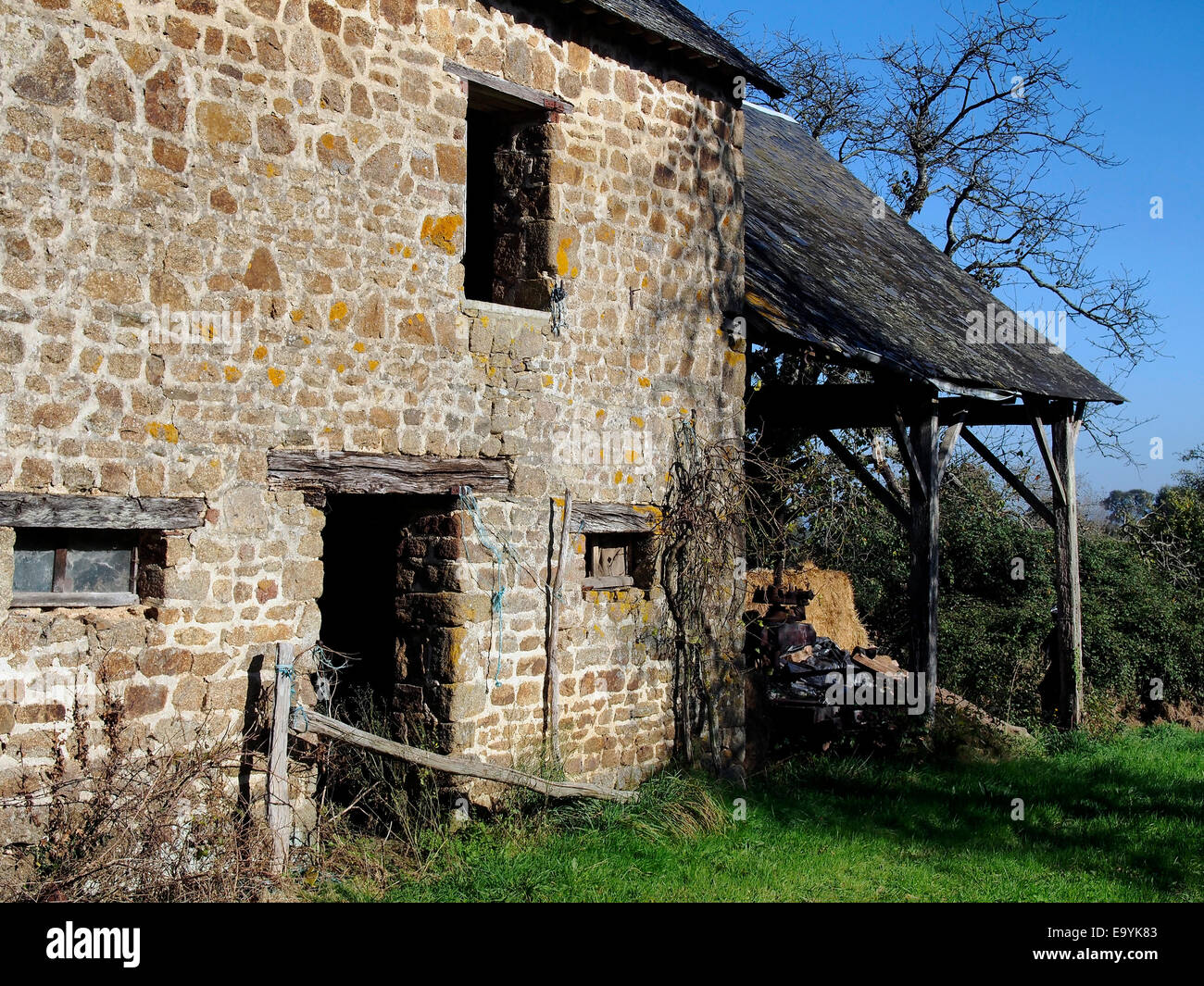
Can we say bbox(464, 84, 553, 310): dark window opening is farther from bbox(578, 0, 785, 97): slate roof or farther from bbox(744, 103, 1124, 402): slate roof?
bbox(744, 103, 1124, 402): slate roof

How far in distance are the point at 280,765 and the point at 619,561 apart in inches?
125

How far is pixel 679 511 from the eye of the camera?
8.84m

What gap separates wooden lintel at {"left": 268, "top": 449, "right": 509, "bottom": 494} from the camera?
655 cm

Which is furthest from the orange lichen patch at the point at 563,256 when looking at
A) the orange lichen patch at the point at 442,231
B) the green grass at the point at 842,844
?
the green grass at the point at 842,844

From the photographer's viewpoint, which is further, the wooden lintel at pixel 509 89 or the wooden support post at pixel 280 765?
the wooden lintel at pixel 509 89

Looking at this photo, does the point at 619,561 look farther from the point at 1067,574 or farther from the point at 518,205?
the point at 1067,574

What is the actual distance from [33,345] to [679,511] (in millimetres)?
Answer: 4702

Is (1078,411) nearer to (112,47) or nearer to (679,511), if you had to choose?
(679,511)

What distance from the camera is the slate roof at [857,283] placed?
1020 centimetres

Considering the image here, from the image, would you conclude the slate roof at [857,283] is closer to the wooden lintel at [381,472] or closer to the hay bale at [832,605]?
the wooden lintel at [381,472]

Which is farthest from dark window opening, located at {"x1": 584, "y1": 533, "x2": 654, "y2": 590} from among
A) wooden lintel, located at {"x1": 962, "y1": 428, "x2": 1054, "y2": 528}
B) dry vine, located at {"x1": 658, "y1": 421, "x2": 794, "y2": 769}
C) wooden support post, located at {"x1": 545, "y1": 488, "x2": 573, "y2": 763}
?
wooden lintel, located at {"x1": 962, "y1": 428, "x2": 1054, "y2": 528}

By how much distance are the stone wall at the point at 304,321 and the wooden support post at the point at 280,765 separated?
0.27m

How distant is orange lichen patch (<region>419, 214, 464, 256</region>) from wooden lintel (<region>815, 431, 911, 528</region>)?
539 centimetres
